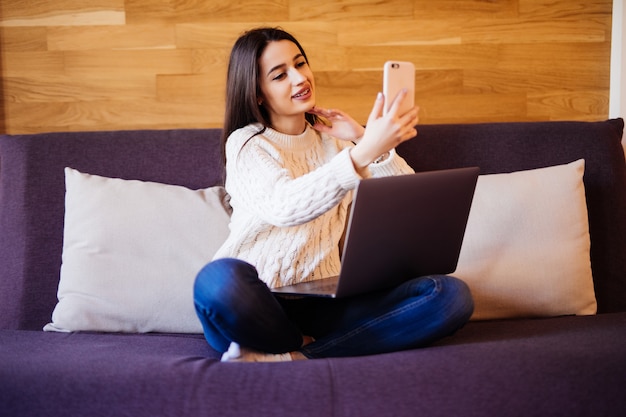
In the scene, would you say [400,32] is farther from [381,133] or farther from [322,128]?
[381,133]

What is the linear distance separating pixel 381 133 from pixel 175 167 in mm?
798

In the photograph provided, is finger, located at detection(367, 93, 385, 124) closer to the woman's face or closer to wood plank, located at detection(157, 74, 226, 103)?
the woman's face

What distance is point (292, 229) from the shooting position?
1.75 metres

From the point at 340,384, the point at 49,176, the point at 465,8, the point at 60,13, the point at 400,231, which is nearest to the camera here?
the point at 340,384

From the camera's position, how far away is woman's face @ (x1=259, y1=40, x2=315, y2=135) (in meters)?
1.83

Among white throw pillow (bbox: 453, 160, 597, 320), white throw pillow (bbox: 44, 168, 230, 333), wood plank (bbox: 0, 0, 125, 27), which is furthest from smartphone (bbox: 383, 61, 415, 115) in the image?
wood plank (bbox: 0, 0, 125, 27)

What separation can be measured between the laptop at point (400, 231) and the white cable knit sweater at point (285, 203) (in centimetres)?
10

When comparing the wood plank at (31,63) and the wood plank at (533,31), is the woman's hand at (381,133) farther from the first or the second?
the wood plank at (31,63)

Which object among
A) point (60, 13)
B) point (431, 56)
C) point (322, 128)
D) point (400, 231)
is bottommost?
point (400, 231)

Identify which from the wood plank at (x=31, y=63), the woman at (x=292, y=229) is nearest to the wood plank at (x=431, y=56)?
the woman at (x=292, y=229)

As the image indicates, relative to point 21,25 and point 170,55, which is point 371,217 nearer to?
point 170,55

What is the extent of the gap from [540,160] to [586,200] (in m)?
0.18

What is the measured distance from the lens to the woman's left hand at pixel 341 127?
189cm

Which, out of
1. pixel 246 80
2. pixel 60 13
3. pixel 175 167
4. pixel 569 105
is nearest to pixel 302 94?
pixel 246 80
